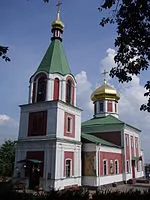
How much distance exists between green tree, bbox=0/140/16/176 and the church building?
9065 millimetres

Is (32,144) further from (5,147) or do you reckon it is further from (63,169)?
(5,147)

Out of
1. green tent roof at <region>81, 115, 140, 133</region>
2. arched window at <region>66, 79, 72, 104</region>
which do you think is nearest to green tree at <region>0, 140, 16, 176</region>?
green tent roof at <region>81, 115, 140, 133</region>

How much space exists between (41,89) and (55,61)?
126 inches

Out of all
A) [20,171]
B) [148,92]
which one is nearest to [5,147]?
[20,171]

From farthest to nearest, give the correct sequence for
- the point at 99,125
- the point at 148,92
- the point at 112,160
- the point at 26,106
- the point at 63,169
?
the point at 99,125, the point at 112,160, the point at 26,106, the point at 63,169, the point at 148,92

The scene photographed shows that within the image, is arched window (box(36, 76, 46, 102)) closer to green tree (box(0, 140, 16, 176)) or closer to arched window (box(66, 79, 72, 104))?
arched window (box(66, 79, 72, 104))

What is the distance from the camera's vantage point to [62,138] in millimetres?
21922

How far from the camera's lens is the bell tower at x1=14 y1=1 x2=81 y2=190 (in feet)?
69.5

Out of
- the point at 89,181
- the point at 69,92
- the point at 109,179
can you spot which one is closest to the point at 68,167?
the point at 89,181

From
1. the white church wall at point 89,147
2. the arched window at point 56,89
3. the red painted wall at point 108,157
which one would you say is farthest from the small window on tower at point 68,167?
the arched window at point 56,89

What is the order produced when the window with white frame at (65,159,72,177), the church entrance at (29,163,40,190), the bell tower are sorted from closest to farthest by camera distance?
1. the bell tower
2. the church entrance at (29,163,40,190)
3. the window with white frame at (65,159,72,177)

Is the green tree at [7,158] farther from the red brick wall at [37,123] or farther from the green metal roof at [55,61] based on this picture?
the green metal roof at [55,61]

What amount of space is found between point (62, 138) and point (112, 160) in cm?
886

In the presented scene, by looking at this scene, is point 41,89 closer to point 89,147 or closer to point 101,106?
point 89,147
